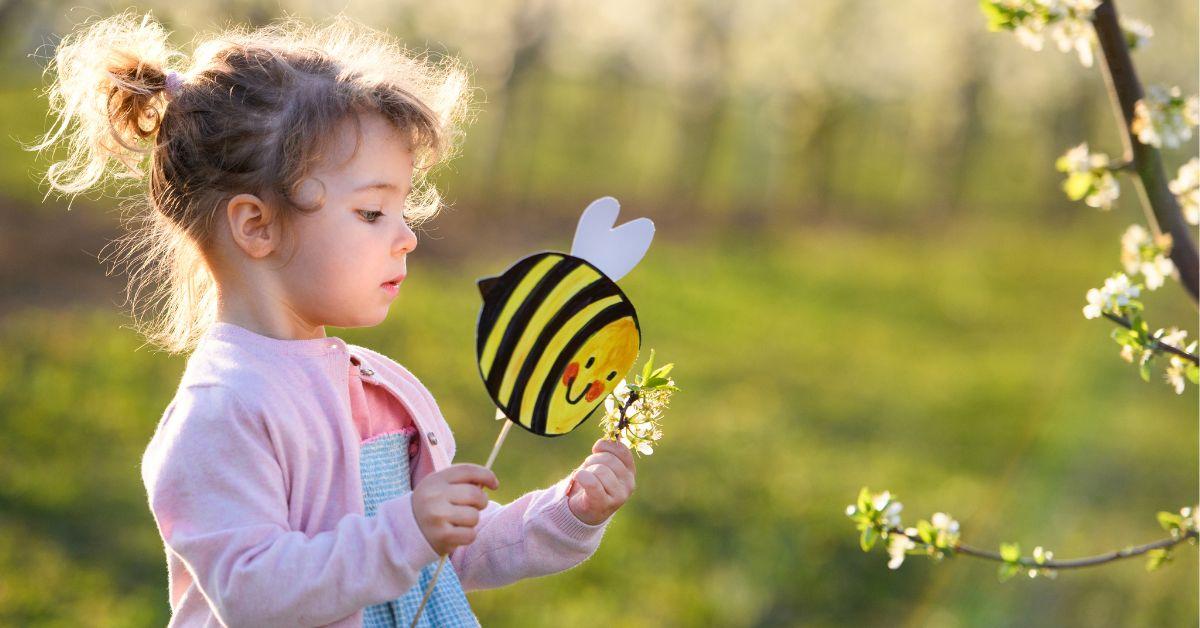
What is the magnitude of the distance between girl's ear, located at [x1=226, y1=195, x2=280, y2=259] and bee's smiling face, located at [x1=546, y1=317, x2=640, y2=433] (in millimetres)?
395

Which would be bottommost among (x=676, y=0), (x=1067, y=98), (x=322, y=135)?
(x=322, y=135)

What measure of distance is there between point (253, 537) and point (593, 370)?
435mm

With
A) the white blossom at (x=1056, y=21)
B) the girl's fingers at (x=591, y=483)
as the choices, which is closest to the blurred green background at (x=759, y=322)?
the girl's fingers at (x=591, y=483)

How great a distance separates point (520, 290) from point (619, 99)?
54.2 ft

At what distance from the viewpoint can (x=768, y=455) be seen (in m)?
6.11

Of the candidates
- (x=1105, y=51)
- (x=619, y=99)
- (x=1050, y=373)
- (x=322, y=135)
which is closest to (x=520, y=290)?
(x=322, y=135)

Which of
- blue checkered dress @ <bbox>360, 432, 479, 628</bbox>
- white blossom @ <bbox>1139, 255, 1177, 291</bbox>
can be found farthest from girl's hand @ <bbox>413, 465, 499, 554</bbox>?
white blossom @ <bbox>1139, 255, 1177, 291</bbox>

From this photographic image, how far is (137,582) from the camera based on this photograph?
3932 mm

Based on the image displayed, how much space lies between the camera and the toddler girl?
51.1 inches

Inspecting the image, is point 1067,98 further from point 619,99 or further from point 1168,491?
point 1168,491

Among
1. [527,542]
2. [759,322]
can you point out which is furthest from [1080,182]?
[759,322]

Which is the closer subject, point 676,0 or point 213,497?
point 213,497

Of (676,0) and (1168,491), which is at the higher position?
(676,0)

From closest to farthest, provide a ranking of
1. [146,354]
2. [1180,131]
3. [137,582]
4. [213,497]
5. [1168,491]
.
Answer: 1. [213,497]
2. [1180,131]
3. [137,582]
4. [146,354]
5. [1168,491]
